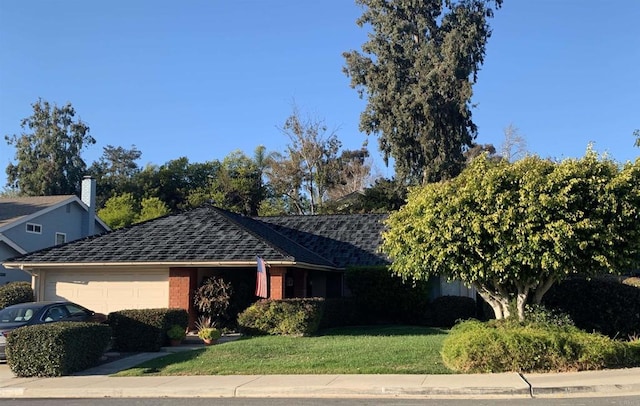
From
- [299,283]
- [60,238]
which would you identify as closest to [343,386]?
[299,283]

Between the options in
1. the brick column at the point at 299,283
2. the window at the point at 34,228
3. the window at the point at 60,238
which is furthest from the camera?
the window at the point at 60,238

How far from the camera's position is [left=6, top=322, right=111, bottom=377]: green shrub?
1451cm

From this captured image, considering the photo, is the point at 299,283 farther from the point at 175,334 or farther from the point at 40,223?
the point at 40,223

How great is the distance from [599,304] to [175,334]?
1339 centimetres

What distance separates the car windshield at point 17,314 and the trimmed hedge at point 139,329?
7.13ft

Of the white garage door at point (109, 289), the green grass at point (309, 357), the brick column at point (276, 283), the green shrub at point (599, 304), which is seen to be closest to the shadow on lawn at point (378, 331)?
the green grass at point (309, 357)

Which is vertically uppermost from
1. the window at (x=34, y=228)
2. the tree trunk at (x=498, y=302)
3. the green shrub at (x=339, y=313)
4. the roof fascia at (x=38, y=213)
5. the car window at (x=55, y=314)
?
the roof fascia at (x=38, y=213)

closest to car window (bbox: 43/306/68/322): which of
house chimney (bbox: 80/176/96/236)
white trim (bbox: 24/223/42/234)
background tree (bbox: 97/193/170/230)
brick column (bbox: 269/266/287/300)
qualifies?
brick column (bbox: 269/266/287/300)

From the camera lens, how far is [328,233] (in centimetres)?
2912

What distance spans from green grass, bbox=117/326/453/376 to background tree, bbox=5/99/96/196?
166 feet

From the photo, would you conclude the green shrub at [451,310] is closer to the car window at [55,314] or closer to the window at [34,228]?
the car window at [55,314]

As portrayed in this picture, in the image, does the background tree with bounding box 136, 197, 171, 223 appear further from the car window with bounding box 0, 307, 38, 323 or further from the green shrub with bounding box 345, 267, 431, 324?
the car window with bounding box 0, 307, 38, 323

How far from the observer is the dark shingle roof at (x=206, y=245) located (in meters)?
20.7

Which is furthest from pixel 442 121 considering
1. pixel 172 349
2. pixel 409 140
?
pixel 172 349
